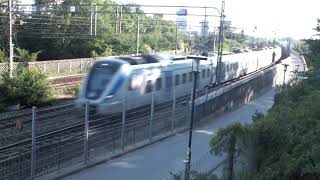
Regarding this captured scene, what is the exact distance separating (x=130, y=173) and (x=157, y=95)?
11.2 metres

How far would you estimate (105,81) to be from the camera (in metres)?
22.6

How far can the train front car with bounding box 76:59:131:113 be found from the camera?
71.8 ft

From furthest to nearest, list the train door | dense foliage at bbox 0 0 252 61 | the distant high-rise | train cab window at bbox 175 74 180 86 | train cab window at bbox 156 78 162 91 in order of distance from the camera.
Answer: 1. dense foliage at bbox 0 0 252 61
2. the distant high-rise
3. train cab window at bbox 175 74 180 86
4. the train door
5. train cab window at bbox 156 78 162 91

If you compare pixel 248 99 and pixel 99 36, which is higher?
pixel 99 36

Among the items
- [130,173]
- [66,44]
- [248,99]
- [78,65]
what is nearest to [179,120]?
[130,173]

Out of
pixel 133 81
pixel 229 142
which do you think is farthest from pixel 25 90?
pixel 229 142

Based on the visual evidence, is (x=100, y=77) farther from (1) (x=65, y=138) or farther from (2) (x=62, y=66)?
(2) (x=62, y=66)

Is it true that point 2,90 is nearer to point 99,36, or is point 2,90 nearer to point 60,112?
point 60,112

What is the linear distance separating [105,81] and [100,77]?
42cm

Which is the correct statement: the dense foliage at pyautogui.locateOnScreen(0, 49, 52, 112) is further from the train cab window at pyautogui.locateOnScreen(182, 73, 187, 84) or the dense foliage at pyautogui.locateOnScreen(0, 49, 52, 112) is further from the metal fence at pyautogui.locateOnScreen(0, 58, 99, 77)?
the train cab window at pyautogui.locateOnScreen(182, 73, 187, 84)

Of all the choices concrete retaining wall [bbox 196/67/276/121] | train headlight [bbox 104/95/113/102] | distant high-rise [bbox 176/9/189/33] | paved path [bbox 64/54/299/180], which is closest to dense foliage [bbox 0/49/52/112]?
train headlight [bbox 104/95/113/102]

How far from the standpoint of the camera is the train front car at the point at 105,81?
2190cm

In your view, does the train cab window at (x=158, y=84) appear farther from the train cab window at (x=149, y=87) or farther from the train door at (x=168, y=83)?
the train cab window at (x=149, y=87)

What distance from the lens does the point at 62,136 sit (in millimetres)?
13953
